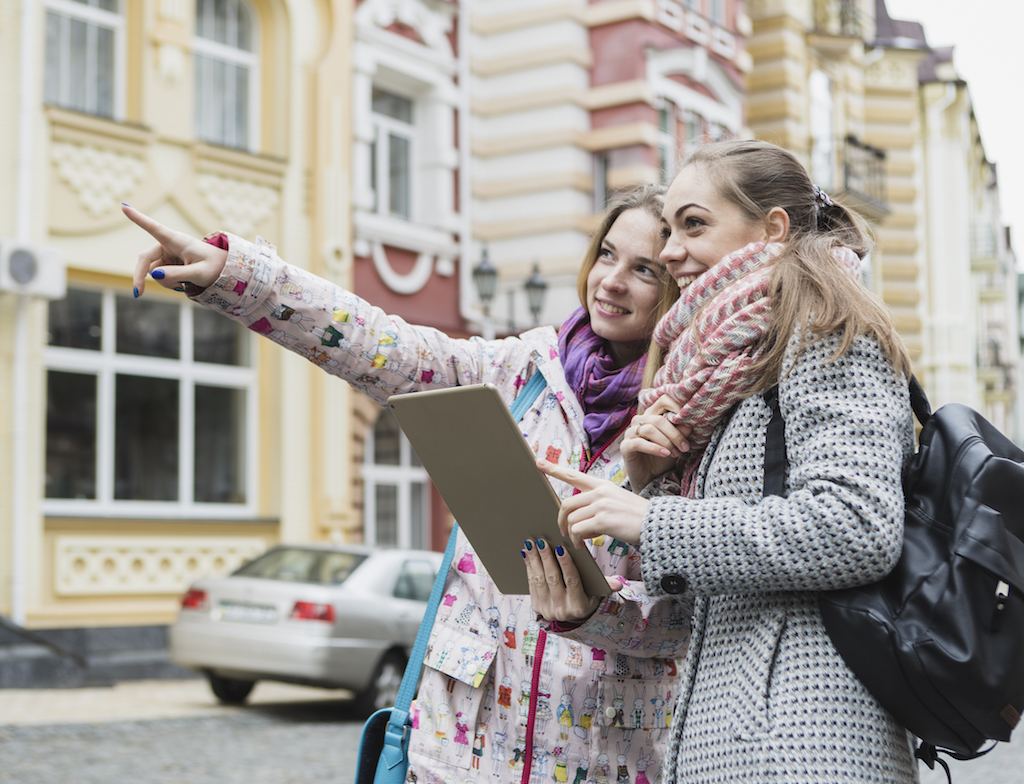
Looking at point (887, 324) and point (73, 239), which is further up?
point (73, 239)

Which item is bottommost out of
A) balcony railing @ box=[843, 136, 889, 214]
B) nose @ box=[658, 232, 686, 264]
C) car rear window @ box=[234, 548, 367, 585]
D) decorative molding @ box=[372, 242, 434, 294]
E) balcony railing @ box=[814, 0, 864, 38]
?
car rear window @ box=[234, 548, 367, 585]

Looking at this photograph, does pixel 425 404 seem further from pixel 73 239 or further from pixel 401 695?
pixel 73 239

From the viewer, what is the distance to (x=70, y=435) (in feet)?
42.7

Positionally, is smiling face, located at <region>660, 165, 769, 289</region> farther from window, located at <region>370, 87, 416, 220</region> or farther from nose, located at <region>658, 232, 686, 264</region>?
window, located at <region>370, 87, 416, 220</region>

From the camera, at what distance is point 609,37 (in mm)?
17719

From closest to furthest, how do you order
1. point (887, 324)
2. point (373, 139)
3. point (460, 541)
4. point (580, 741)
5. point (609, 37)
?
point (887, 324), point (580, 741), point (460, 541), point (373, 139), point (609, 37)

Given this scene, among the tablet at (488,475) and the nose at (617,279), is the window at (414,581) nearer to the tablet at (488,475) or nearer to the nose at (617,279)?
the nose at (617,279)

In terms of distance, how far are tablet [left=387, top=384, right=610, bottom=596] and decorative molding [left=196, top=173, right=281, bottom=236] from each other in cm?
1219

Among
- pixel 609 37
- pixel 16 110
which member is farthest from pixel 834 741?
pixel 609 37

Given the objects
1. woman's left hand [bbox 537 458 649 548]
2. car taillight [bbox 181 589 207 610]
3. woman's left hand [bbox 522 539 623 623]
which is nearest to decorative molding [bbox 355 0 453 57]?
car taillight [bbox 181 589 207 610]

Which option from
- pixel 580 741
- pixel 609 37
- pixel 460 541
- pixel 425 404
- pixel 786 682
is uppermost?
pixel 609 37

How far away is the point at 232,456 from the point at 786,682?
13.2m

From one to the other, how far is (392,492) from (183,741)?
7844 mm

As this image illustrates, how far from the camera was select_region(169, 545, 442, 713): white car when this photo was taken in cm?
1019
